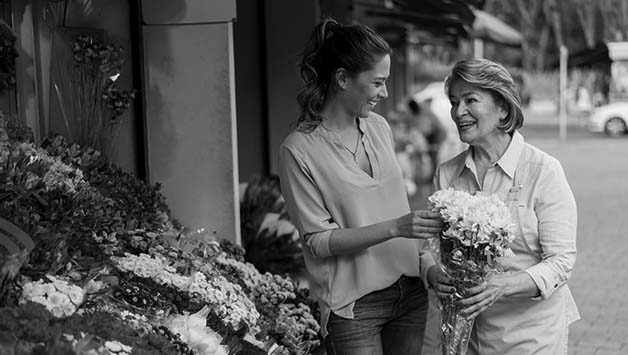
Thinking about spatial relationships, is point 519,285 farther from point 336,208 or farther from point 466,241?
point 336,208

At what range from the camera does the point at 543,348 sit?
334cm

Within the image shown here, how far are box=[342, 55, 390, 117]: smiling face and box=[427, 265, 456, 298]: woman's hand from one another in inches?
26.6

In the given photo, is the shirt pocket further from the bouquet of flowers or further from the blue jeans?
the blue jeans

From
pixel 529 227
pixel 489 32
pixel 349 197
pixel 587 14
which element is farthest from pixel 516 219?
pixel 587 14

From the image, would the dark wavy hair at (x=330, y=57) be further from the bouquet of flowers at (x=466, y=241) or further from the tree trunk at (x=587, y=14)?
the tree trunk at (x=587, y=14)

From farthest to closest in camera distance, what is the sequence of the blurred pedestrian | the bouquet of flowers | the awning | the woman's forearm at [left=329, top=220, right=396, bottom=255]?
the awning → the blurred pedestrian → the woman's forearm at [left=329, top=220, right=396, bottom=255] → the bouquet of flowers

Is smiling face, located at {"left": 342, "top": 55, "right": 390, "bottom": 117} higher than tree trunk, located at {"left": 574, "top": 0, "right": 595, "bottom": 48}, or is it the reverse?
tree trunk, located at {"left": 574, "top": 0, "right": 595, "bottom": 48}

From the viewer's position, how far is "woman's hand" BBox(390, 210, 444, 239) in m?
3.14

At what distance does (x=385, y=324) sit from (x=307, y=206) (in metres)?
0.59

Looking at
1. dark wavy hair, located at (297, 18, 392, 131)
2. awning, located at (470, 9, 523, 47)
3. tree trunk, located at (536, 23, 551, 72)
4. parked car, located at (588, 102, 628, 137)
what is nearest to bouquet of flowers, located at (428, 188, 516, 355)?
dark wavy hair, located at (297, 18, 392, 131)

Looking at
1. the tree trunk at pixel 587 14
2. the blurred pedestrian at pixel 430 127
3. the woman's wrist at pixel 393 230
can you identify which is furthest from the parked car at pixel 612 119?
the woman's wrist at pixel 393 230

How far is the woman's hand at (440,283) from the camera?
323 centimetres

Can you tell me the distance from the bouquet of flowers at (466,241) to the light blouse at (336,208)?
0.99ft

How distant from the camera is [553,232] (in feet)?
10.6
